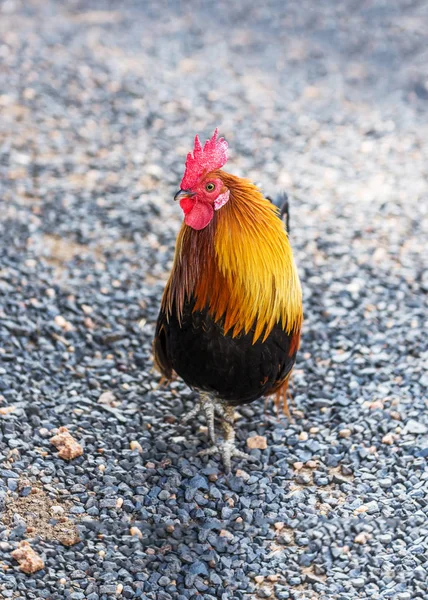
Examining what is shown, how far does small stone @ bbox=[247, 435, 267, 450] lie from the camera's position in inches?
178

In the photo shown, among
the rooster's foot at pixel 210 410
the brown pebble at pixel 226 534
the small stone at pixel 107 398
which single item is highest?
the rooster's foot at pixel 210 410

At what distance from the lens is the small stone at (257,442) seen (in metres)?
4.52

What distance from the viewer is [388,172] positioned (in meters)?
7.33

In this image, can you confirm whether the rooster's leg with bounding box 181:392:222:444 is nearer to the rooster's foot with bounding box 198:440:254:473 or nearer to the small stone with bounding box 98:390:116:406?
the rooster's foot with bounding box 198:440:254:473

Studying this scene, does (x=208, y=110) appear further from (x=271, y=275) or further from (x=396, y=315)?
(x=271, y=275)

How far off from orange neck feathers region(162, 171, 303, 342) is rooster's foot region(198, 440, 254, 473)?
813mm

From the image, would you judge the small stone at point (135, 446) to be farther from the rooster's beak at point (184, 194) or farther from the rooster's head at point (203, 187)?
the rooster's beak at point (184, 194)

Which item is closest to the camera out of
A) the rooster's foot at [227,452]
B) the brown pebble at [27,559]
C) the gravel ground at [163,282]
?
the brown pebble at [27,559]

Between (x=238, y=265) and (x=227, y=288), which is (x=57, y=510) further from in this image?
(x=238, y=265)

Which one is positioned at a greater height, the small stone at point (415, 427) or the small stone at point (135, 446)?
the small stone at point (415, 427)

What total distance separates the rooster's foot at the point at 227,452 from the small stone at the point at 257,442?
10cm

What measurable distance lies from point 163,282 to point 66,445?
1892mm

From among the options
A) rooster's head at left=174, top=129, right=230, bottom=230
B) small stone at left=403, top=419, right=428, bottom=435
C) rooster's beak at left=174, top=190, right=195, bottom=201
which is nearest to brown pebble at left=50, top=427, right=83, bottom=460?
rooster's head at left=174, top=129, right=230, bottom=230

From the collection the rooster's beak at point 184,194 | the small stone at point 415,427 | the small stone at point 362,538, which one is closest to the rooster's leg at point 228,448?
the small stone at point 362,538
